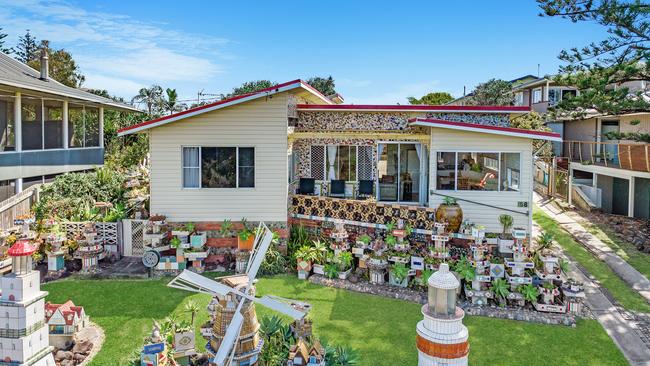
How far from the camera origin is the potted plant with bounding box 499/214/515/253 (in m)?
13.4

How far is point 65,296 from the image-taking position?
12.1 m

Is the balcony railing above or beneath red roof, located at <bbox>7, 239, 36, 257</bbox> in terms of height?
above

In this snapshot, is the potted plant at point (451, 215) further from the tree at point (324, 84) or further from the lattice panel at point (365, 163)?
the tree at point (324, 84)

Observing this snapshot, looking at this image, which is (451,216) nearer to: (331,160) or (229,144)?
(331,160)

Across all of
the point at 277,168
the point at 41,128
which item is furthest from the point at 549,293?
the point at 41,128

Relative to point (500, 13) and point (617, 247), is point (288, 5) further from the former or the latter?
point (617, 247)

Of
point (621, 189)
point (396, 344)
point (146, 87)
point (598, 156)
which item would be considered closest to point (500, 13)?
point (598, 156)

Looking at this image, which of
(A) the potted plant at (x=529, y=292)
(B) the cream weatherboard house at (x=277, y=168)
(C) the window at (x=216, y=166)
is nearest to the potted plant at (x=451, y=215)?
(B) the cream weatherboard house at (x=277, y=168)

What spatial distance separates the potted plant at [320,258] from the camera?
45.6 feet

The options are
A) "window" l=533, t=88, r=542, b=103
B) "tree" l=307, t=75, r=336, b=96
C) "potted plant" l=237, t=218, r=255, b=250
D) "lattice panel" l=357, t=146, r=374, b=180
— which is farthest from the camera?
"tree" l=307, t=75, r=336, b=96

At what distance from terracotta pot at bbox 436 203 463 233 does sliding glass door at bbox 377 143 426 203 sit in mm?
3288

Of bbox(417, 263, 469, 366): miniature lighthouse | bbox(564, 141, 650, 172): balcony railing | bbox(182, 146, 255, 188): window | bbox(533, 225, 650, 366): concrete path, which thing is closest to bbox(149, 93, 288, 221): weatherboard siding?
bbox(182, 146, 255, 188): window

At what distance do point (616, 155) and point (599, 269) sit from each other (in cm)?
1072

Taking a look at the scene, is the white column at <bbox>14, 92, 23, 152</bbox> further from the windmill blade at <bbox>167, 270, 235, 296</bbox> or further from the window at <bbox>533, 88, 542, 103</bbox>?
the window at <bbox>533, 88, 542, 103</bbox>
